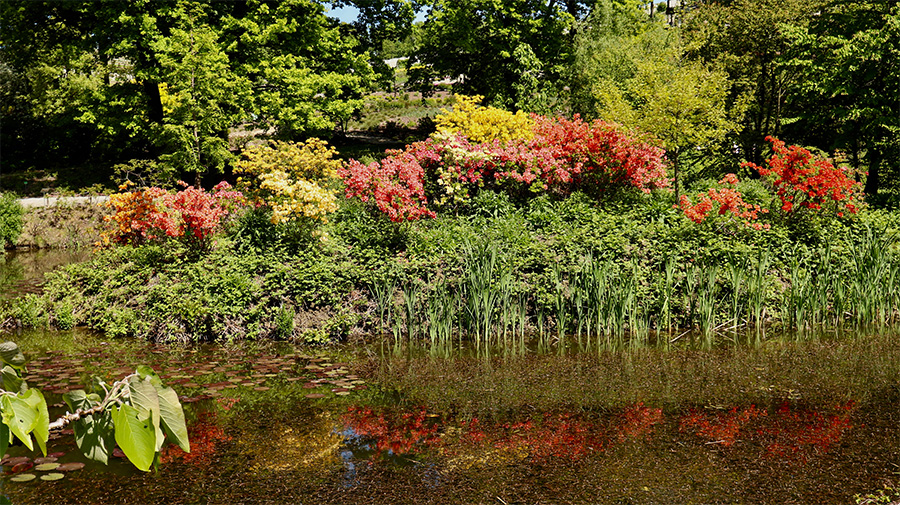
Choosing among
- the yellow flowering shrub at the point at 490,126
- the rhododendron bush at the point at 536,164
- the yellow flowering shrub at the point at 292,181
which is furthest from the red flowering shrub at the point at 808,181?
the yellow flowering shrub at the point at 292,181

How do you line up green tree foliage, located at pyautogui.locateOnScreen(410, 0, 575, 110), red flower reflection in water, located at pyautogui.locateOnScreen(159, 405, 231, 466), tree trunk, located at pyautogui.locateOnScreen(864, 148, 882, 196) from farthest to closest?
green tree foliage, located at pyautogui.locateOnScreen(410, 0, 575, 110) → tree trunk, located at pyautogui.locateOnScreen(864, 148, 882, 196) → red flower reflection in water, located at pyautogui.locateOnScreen(159, 405, 231, 466)

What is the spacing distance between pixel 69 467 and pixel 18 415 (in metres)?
4.11

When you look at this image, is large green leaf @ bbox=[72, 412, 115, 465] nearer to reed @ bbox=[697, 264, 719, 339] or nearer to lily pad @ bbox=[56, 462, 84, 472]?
lily pad @ bbox=[56, 462, 84, 472]

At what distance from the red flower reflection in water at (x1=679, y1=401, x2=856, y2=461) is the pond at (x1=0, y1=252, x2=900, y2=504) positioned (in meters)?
0.02

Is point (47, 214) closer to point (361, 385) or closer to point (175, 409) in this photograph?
point (361, 385)

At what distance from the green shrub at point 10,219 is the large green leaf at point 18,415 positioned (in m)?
17.2

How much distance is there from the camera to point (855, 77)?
14594 mm

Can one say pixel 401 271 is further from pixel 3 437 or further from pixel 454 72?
pixel 454 72

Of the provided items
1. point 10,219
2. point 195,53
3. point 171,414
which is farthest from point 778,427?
point 10,219

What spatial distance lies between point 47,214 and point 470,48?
43.6ft

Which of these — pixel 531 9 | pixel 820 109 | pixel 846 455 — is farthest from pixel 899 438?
pixel 531 9

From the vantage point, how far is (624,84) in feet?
55.9

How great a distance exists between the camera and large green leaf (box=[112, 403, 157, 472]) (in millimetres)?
1405

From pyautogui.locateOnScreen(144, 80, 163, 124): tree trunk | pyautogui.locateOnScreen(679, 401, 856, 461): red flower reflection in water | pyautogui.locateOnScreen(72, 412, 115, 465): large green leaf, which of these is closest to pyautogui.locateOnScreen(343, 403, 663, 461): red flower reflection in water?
pyautogui.locateOnScreen(679, 401, 856, 461): red flower reflection in water
